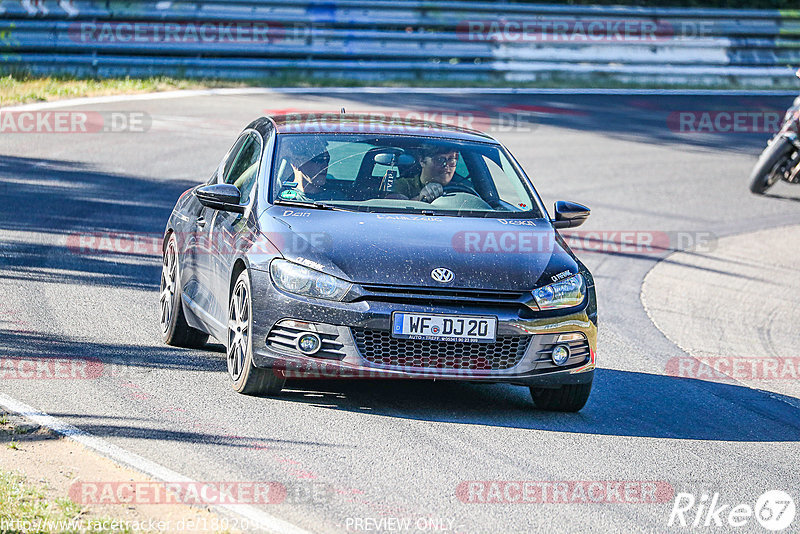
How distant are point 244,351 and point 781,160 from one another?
35.6 feet

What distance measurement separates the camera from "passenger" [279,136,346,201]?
24.9 ft

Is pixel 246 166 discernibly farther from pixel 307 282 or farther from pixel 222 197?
pixel 307 282

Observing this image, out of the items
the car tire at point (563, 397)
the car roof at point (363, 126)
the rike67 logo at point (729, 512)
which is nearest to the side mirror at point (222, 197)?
→ the car roof at point (363, 126)

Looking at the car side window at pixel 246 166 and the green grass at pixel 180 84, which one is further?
the green grass at pixel 180 84

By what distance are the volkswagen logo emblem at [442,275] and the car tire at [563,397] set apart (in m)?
0.99

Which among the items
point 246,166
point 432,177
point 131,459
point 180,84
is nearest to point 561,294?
point 432,177

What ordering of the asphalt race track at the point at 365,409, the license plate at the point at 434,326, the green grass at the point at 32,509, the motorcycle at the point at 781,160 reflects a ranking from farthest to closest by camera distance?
the motorcycle at the point at 781,160, the license plate at the point at 434,326, the asphalt race track at the point at 365,409, the green grass at the point at 32,509

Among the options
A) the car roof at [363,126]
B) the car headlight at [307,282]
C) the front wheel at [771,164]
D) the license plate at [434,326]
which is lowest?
the front wheel at [771,164]

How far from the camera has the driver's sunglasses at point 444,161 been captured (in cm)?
802

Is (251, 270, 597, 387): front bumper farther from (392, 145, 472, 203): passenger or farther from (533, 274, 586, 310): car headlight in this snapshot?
(392, 145, 472, 203): passenger

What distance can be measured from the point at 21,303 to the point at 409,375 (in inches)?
138

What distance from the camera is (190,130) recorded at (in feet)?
56.3

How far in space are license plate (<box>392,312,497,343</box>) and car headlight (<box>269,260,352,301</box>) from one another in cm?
33

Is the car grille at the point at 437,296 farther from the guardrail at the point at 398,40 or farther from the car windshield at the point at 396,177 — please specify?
the guardrail at the point at 398,40
